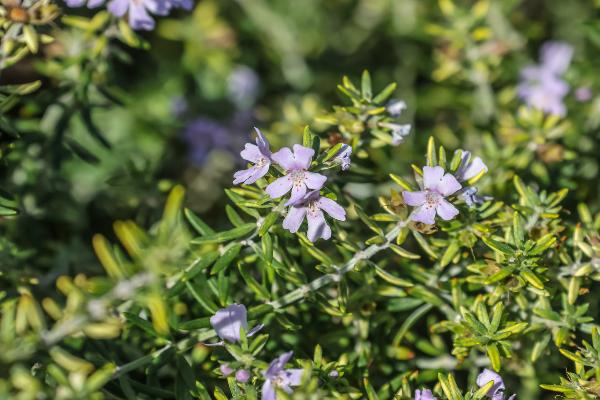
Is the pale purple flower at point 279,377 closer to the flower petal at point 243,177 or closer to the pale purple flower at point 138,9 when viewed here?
the flower petal at point 243,177

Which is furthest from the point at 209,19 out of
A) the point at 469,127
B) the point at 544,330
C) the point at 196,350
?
the point at 544,330

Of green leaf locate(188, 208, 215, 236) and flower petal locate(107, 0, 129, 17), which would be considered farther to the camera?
flower petal locate(107, 0, 129, 17)

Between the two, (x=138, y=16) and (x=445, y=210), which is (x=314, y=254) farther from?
(x=138, y=16)

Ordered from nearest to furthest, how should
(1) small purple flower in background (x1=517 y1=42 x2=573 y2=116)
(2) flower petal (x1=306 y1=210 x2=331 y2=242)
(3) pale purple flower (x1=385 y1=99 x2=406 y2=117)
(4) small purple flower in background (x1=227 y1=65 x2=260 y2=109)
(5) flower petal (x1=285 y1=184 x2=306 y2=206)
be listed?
1. (5) flower petal (x1=285 y1=184 x2=306 y2=206)
2. (2) flower petal (x1=306 y1=210 x2=331 y2=242)
3. (3) pale purple flower (x1=385 y1=99 x2=406 y2=117)
4. (1) small purple flower in background (x1=517 y1=42 x2=573 y2=116)
5. (4) small purple flower in background (x1=227 y1=65 x2=260 y2=109)

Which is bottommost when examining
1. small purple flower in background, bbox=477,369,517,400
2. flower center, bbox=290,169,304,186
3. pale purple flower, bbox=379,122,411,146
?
small purple flower in background, bbox=477,369,517,400

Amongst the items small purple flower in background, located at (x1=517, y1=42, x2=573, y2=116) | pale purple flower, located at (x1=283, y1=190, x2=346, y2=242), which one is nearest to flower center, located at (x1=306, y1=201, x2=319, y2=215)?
pale purple flower, located at (x1=283, y1=190, x2=346, y2=242)

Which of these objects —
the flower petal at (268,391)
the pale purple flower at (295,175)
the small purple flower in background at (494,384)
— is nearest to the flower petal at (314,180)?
the pale purple flower at (295,175)

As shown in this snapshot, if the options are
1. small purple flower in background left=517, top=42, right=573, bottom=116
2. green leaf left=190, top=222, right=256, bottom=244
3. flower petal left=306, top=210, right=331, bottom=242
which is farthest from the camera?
small purple flower in background left=517, top=42, right=573, bottom=116

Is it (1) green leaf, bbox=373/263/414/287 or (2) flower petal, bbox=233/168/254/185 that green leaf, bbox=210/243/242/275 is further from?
(1) green leaf, bbox=373/263/414/287
